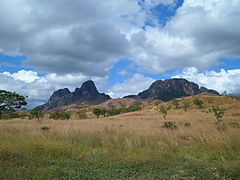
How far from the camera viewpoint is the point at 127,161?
5.16m

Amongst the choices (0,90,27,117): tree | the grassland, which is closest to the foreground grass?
the grassland

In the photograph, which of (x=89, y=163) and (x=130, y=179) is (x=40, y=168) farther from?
(x=130, y=179)

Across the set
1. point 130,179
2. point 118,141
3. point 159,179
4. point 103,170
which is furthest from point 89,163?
point 118,141

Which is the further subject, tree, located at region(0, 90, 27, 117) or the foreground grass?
tree, located at region(0, 90, 27, 117)

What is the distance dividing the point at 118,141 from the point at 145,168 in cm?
310

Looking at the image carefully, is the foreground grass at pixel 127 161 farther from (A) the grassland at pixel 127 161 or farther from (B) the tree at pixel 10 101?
(B) the tree at pixel 10 101

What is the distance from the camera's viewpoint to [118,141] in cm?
760

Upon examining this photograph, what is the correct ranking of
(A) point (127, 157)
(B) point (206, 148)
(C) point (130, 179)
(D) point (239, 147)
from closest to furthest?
(C) point (130, 179) → (A) point (127, 157) → (D) point (239, 147) → (B) point (206, 148)

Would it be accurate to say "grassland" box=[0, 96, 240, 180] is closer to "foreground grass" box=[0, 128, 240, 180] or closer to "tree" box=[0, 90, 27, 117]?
"foreground grass" box=[0, 128, 240, 180]

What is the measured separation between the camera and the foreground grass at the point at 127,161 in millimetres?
4086

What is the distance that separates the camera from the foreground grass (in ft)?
13.4

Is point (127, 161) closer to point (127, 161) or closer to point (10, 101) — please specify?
point (127, 161)

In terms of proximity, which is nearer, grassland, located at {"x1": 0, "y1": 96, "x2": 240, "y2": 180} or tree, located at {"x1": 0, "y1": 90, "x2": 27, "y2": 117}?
grassland, located at {"x1": 0, "y1": 96, "x2": 240, "y2": 180}

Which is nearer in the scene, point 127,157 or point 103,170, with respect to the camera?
point 103,170
